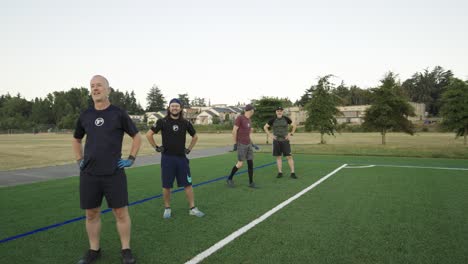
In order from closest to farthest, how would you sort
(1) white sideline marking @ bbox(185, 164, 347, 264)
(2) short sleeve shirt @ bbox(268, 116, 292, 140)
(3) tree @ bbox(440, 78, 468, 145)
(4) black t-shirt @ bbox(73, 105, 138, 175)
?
(4) black t-shirt @ bbox(73, 105, 138, 175) < (1) white sideline marking @ bbox(185, 164, 347, 264) < (2) short sleeve shirt @ bbox(268, 116, 292, 140) < (3) tree @ bbox(440, 78, 468, 145)

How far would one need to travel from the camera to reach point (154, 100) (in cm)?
14200

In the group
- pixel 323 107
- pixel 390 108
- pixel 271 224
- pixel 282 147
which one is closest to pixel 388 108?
pixel 390 108

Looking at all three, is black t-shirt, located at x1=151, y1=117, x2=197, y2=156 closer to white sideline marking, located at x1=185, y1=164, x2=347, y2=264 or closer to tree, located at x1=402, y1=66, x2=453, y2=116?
white sideline marking, located at x1=185, y1=164, x2=347, y2=264

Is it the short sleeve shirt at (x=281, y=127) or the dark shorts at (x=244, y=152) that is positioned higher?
the short sleeve shirt at (x=281, y=127)

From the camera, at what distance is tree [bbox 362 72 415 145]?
77.1ft

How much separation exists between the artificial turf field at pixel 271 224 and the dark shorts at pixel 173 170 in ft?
2.05

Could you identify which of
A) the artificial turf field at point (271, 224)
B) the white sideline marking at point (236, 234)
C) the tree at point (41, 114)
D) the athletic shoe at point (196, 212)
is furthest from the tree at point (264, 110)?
the tree at point (41, 114)

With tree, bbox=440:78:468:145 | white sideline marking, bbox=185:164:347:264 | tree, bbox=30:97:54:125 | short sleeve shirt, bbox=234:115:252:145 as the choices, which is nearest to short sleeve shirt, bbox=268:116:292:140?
short sleeve shirt, bbox=234:115:252:145

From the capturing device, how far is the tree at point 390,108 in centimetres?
2350

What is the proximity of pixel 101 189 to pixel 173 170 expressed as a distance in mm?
1971

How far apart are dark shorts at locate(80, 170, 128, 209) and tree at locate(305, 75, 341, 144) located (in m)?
23.7

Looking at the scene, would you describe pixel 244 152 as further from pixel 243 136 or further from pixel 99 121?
pixel 99 121

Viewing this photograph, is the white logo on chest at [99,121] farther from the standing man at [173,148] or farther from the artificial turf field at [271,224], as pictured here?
the standing man at [173,148]

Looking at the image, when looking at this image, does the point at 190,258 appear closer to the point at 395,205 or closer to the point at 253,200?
the point at 253,200
